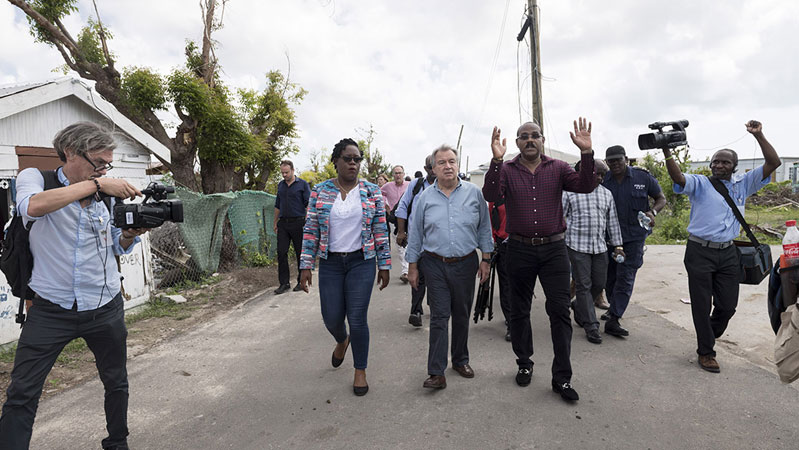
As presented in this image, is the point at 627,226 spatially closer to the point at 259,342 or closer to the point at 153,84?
the point at 259,342

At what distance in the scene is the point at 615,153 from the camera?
5156 mm

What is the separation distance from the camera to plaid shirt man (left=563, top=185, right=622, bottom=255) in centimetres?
464

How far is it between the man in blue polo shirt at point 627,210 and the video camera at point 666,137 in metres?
1.34

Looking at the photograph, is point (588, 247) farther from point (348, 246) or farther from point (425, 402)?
point (348, 246)

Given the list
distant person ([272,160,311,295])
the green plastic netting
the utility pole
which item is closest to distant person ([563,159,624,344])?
distant person ([272,160,311,295])

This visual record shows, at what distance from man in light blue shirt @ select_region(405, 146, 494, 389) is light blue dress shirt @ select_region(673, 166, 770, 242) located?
1.99 metres

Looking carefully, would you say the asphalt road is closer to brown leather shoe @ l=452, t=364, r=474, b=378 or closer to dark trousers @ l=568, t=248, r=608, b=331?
brown leather shoe @ l=452, t=364, r=474, b=378

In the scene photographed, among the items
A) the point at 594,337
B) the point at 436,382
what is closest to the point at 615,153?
the point at 594,337

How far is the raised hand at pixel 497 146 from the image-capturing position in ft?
10.9

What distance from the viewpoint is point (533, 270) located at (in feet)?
11.8

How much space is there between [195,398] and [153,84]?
12.0m

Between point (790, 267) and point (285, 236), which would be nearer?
point (790, 267)

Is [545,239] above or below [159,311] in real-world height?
above

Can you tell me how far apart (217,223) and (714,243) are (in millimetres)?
8062
